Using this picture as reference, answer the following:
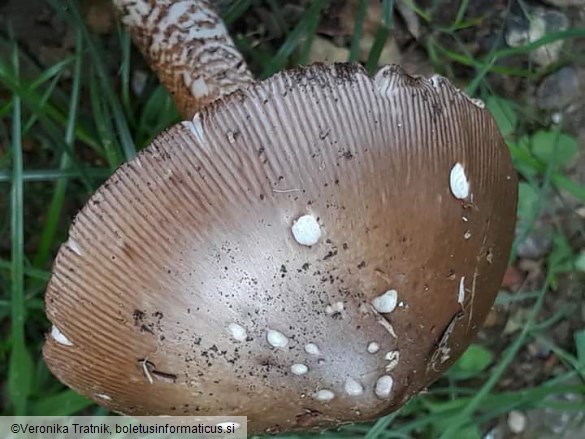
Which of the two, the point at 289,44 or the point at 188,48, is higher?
the point at 188,48

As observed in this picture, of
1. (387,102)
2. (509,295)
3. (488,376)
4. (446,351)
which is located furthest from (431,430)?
(387,102)

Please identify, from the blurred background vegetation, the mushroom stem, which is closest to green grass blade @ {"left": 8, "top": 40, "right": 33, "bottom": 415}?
the blurred background vegetation

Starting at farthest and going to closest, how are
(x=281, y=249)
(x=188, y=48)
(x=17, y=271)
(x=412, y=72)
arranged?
(x=412, y=72), (x=17, y=271), (x=188, y=48), (x=281, y=249)

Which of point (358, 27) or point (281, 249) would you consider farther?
point (358, 27)

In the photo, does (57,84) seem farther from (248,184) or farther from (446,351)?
(446,351)

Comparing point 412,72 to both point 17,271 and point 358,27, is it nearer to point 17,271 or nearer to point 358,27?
point 358,27

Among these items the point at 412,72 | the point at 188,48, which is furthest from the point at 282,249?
the point at 412,72

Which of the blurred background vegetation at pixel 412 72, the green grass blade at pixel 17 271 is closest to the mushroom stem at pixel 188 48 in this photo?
the blurred background vegetation at pixel 412 72

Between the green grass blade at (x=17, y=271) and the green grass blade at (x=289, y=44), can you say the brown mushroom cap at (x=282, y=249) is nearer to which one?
the green grass blade at (x=17, y=271)
